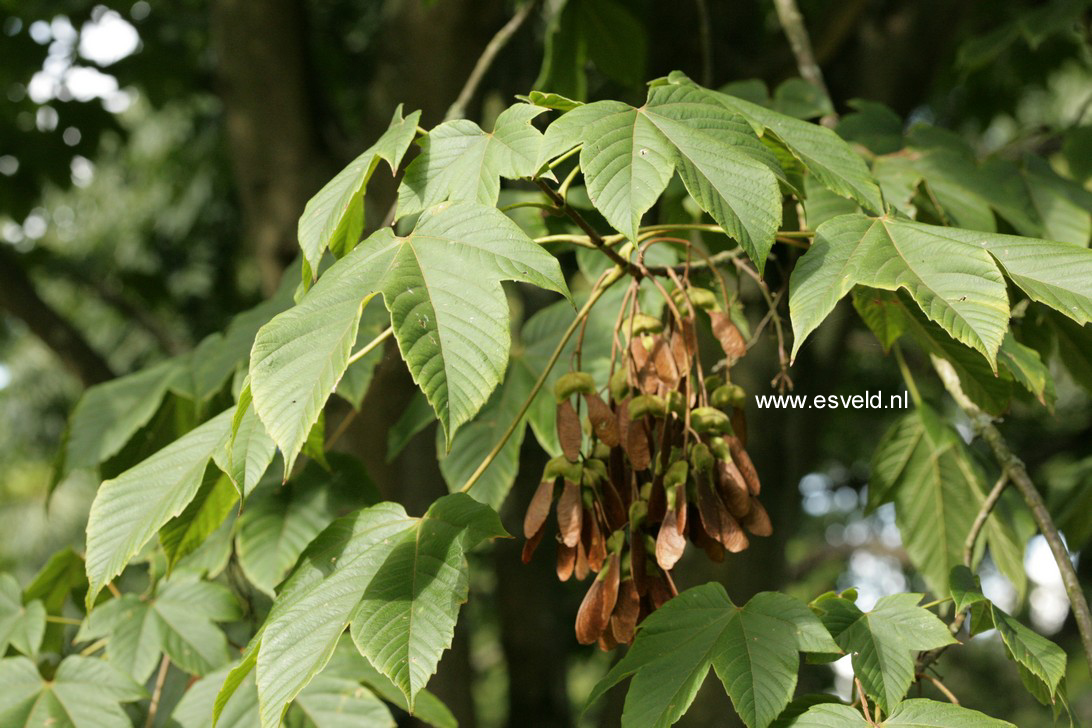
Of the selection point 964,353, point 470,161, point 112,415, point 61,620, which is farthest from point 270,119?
point 964,353

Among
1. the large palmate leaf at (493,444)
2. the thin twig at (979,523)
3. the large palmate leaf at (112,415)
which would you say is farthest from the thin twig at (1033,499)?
the large palmate leaf at (112,415)

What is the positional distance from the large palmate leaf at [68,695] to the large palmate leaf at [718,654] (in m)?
0.68

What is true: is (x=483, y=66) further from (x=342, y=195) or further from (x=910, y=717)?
(x=910, y=717)

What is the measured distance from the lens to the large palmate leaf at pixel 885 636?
93cm

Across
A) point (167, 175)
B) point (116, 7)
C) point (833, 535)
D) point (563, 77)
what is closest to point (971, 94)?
point (563, 77)

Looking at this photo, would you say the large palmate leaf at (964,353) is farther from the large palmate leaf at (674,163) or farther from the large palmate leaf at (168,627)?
the large palmate leaf at (168,627)

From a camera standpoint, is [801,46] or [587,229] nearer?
[587,229]

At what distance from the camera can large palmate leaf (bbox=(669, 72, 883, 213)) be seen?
1.04 metres

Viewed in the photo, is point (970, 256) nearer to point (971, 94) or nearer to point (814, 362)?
point (814, 362)

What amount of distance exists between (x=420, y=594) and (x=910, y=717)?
46 cm

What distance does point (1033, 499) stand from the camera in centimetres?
113

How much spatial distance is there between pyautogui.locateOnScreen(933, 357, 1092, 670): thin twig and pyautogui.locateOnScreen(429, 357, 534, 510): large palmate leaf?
0.60 metres

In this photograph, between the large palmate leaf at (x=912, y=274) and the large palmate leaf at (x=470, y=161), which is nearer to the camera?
the large palmate leaf at (x=912, y=274)

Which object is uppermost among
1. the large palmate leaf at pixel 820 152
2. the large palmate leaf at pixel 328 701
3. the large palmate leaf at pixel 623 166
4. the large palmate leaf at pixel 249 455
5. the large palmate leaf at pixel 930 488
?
the large palmate leaf at pixel 623 166
